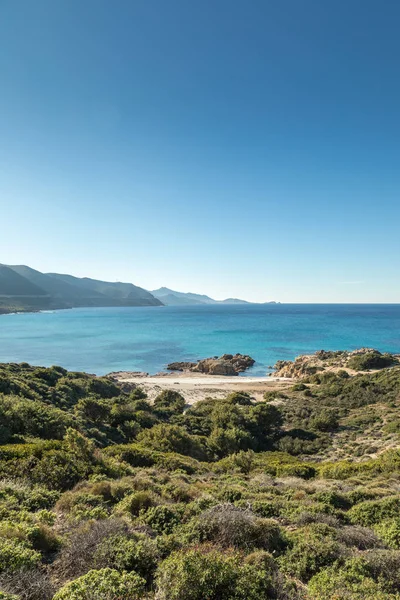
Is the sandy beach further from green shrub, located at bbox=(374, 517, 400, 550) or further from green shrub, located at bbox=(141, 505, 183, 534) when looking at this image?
green shrub, located at bbox=(374, 517, 400, 550)

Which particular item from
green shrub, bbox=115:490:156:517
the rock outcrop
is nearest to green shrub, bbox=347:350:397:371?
the rock outcrop

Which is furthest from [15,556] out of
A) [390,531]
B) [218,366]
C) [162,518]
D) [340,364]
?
[340,364]

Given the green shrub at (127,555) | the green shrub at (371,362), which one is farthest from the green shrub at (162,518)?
the green shrub at (371,362)

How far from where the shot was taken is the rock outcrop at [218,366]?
56487 millimetres

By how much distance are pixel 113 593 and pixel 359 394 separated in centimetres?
3445

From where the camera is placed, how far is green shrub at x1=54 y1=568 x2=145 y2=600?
13.1 feet

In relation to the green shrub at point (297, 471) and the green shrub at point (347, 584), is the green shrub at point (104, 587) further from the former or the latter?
the green shrub at point (297, 471)

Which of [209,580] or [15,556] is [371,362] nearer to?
[209,580]

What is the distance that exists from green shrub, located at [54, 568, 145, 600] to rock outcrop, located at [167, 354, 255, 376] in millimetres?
52303

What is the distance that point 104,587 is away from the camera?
164 inches

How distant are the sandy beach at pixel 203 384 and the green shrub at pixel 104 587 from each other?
32.0 meters

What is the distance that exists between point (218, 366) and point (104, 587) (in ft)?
176

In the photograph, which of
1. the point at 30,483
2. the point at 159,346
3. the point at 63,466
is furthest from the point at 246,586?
the point at 159,346

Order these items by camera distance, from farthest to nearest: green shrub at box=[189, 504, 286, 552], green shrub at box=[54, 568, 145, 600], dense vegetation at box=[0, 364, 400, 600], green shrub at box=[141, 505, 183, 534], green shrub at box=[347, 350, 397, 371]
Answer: green shrub at box=[347, 350, 397, 371], green shrub at box=[141, 505, 183, 534], green shrub at box=[189, 504, 286, 552], dense vegetation at box=[0, 364, 400, 600], green shrub at box=[54, 568, 145, 600]
